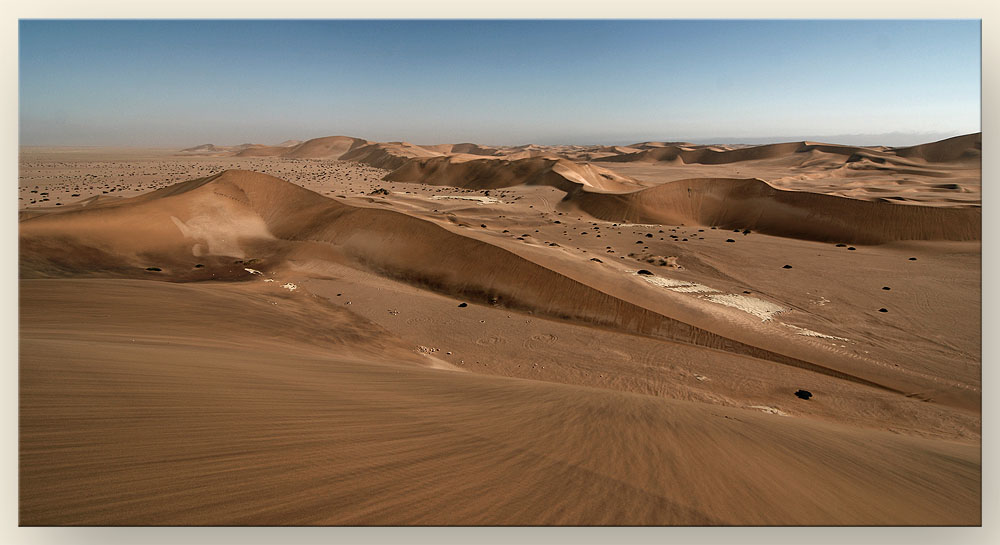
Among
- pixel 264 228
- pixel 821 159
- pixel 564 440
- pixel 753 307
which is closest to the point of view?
pixel 564 440

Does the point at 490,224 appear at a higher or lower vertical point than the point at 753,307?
higher

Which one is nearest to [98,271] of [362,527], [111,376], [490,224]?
[111,376]

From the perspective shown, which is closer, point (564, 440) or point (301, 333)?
point (564, 440)

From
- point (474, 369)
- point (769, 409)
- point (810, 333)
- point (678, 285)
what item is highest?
point (678, 285)

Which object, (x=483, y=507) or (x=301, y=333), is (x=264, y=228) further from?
(x=483, y=507)

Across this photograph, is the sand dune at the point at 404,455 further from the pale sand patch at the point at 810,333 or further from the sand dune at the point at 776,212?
the sand dune at the point at 776,212

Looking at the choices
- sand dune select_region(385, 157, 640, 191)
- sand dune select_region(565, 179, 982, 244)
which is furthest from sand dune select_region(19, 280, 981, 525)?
sand dune select_region(385, 157, 640, 191)

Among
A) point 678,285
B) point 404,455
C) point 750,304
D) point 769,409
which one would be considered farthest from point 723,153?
point 404,455

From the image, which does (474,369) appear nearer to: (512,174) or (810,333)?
(810,333)
